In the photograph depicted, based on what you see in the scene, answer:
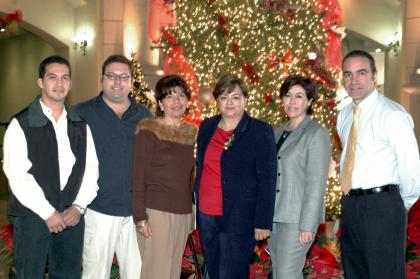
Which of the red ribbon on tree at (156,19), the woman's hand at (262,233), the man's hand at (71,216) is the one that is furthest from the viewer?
the red ribbon on tree at (156,19)

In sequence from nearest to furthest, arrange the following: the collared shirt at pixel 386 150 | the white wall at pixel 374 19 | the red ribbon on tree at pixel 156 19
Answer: the collared shirt at pixel 386 150
the red ribbon on tree at pixel 156 19
the white wall at pixel 374 19

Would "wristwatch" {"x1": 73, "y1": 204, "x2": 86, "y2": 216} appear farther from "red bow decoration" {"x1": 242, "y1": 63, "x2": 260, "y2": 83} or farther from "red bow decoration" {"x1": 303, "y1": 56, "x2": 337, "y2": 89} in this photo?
"red bow decoration" {"x1": 303, "y1": 56, "x2": 337, "y2": 89}

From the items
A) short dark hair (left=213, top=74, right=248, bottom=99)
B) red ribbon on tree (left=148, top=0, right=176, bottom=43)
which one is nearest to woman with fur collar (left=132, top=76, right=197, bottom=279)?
short dark hair (left=213, top=74, right=248, bottom=99)

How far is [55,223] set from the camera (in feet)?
10.5

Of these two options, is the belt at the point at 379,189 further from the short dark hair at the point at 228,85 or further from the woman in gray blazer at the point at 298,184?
the short dark hair at the point at 228,85

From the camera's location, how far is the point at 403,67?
9.94m

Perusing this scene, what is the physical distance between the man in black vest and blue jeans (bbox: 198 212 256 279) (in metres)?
0.77

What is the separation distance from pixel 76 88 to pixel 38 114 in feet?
26.5

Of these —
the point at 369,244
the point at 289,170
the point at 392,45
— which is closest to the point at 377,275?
the point at 369,244

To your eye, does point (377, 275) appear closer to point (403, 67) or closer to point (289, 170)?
point (289, 170)

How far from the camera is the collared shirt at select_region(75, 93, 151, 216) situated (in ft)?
11.6

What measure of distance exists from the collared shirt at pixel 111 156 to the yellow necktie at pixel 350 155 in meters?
1.39

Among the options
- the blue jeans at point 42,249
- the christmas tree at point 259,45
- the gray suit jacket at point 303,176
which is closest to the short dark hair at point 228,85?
the gray suit jacket at point 303,176

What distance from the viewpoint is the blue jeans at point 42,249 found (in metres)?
3.19
